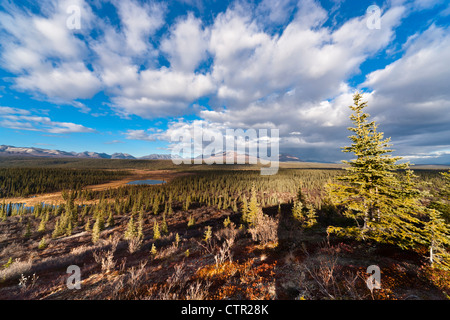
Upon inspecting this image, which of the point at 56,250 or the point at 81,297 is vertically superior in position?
the point at 81,297

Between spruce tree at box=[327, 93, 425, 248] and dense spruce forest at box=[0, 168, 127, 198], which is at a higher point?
spruce tree at box=[327, 93, 425, 248]

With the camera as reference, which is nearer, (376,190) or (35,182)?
(376,190)

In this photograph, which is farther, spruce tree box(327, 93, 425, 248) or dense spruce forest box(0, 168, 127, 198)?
dense spruce forest box(0, 168, 127, 198)

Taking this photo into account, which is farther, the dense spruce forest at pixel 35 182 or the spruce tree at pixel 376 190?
the dense spruce forest at pixel 35 182

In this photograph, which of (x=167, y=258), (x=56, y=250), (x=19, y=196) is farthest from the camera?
(x=19, y=196)

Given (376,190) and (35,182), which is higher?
(376,190)

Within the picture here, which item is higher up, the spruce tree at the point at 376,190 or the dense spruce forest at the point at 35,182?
the spruce tree at the point at 376,190

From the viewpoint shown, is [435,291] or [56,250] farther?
[56,250]
